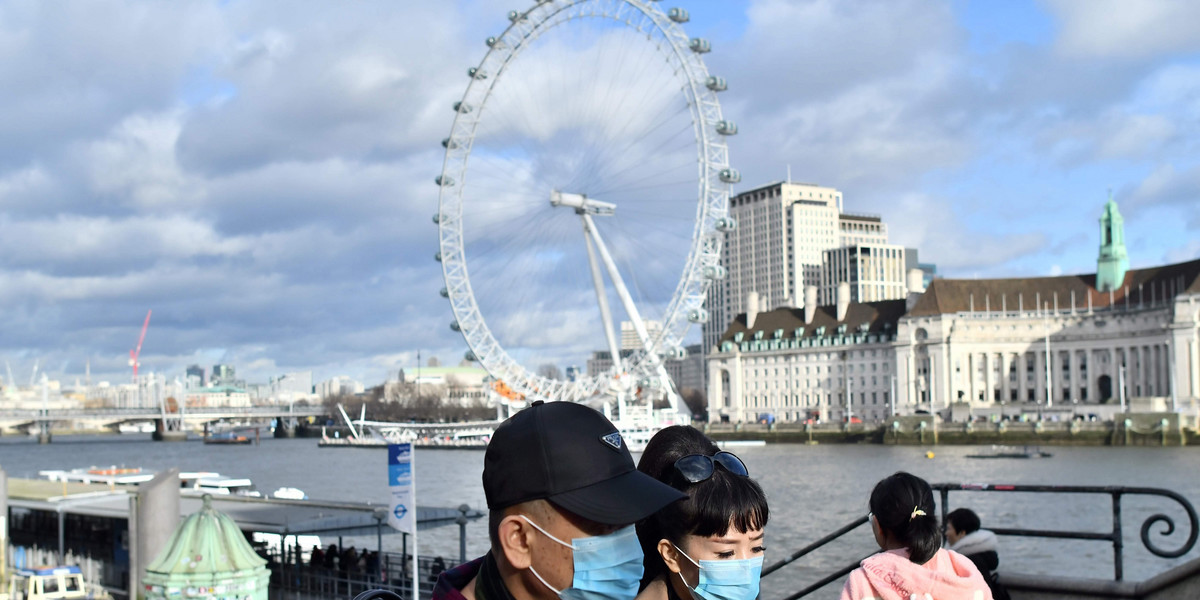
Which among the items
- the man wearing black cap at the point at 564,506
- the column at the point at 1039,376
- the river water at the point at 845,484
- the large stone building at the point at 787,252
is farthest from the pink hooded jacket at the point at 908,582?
the large stone building at the point at 787,252

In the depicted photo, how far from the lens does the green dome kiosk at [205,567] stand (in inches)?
530

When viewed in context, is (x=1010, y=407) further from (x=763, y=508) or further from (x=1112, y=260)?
(x=763, y=508)

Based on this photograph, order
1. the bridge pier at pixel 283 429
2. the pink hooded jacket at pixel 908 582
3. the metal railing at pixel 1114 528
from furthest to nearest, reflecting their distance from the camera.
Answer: the bridge pier at pixel 283 429 < the metal railing at pixel 1114 528 < the pink hooded jacket at pixel 908 582

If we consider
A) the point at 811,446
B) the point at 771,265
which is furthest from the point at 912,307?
the point at 771,265

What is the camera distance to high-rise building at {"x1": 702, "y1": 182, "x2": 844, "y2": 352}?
7411 inches

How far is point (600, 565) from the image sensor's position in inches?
99.3

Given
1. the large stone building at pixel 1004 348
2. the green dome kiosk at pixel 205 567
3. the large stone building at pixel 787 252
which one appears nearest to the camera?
the green dome kiosk at pixel 205 567

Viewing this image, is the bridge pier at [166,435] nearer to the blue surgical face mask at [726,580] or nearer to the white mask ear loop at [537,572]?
the blue surgical face mask at [726,580]

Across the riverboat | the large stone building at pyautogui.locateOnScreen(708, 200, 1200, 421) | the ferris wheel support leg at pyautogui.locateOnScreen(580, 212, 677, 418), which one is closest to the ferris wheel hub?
the ferris wheel support leg at pyautogui.locateOnScreen(580, 212, 677, 418)

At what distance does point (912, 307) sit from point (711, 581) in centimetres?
13100

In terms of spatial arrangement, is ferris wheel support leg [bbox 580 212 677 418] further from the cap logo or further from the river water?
the cap logo

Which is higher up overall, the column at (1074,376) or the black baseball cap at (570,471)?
the black baseball cap at (570,471)

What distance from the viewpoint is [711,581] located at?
342cm

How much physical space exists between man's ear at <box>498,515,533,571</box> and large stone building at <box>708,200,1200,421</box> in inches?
4426
